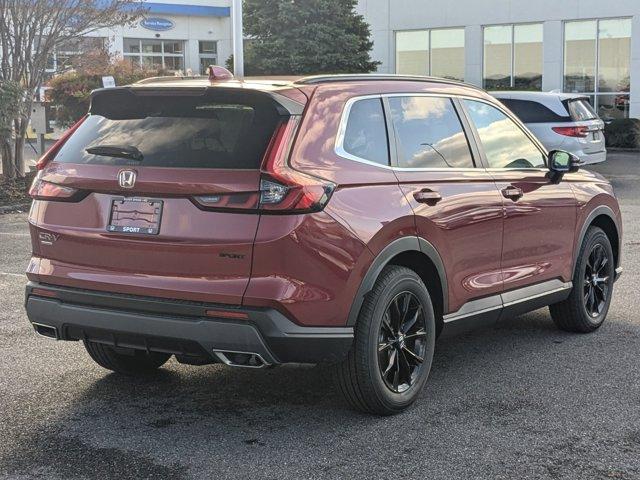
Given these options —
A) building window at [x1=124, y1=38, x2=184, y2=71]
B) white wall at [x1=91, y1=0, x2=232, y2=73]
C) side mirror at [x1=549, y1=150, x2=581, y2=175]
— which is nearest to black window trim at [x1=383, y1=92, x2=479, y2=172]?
side mirror at [x1=549, y1=150, x2=581, y2=175]

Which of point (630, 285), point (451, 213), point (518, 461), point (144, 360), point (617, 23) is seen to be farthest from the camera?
point (617, 23)

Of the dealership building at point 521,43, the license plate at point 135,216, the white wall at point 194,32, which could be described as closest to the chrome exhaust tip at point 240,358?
the license plate at point 135,216

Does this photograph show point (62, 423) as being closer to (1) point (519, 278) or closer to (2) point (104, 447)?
(2) point (104, 447)

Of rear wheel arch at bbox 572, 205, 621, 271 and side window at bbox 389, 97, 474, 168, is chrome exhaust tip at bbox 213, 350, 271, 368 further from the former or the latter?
rear wheel arch at bbox 572, 205, 621, 271

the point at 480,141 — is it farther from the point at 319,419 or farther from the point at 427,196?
the point at 319,419

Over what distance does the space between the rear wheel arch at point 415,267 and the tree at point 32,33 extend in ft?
39.9

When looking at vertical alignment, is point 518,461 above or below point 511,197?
below

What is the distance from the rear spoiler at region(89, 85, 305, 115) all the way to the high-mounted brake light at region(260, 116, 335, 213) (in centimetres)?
19

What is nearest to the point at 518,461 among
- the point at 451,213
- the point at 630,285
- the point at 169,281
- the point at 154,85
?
the point at 451,213

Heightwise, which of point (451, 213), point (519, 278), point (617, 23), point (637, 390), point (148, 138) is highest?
point (617, 23)

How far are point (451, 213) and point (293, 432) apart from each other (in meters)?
1.46

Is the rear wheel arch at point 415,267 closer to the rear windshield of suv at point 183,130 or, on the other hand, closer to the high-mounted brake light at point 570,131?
the rear windshield of suv at point 183,130

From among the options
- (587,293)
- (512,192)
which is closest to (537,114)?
(587,293)

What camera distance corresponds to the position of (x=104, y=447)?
13.7 ft
